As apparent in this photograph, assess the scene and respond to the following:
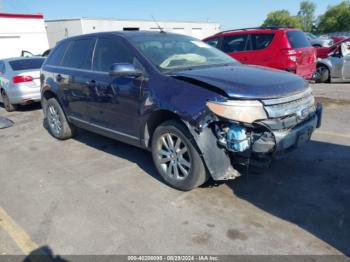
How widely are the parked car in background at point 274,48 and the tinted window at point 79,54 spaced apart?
523 cm

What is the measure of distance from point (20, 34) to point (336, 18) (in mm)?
83654

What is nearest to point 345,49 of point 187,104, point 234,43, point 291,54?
point 291,54

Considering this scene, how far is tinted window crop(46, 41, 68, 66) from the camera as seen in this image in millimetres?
6180

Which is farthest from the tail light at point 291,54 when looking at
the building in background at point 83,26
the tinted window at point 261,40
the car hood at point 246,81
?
the building in background at point 83,26

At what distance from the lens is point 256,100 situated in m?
3.48

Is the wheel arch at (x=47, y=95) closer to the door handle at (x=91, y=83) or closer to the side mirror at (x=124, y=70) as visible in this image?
the door handle at (x=91, y=83)

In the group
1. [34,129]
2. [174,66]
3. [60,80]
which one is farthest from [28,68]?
[174,66]

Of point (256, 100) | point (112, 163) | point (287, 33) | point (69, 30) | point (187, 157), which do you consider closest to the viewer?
point (256, 100)

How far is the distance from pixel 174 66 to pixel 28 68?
21.8 ft

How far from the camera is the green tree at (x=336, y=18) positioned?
3278 inches

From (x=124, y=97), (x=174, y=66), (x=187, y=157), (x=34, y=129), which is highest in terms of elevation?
(x=174, y=66)

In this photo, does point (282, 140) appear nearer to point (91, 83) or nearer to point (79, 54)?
point (91, 83)

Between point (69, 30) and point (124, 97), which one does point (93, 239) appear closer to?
point (124, 97)

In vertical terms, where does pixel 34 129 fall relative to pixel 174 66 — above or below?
below
